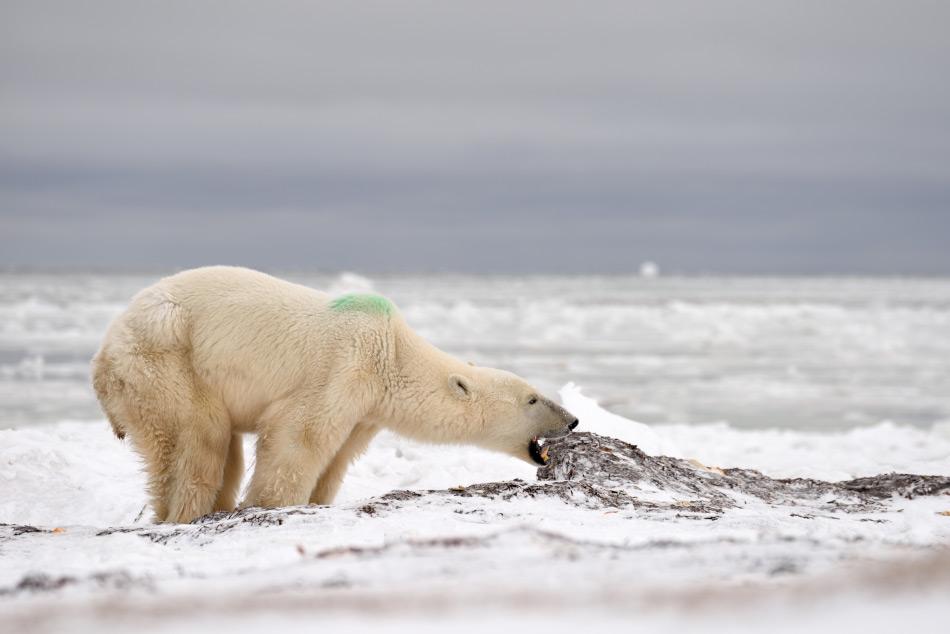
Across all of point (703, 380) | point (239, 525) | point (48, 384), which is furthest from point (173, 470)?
point (703, 380)

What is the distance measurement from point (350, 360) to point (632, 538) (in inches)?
86.4

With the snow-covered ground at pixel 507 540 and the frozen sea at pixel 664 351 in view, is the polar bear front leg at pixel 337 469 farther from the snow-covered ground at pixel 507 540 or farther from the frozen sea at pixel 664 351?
the frozen sea at pixel 664 351

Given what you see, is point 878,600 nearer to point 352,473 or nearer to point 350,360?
point 350,360

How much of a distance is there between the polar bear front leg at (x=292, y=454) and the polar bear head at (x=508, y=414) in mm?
834

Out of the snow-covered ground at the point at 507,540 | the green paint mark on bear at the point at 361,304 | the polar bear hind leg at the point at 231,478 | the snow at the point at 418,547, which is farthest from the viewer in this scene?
the polar bear hind leg at the point at 231,478

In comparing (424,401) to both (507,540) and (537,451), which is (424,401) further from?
(507,540)

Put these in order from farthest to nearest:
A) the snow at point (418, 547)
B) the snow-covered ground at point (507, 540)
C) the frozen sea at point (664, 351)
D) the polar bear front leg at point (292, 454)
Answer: the frozen sea at point (664, 351), the polar bear front leg at point (292, 454), the snow at point (418, 547), the snow-covered ground at point (507, 540)

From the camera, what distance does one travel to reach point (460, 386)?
592 cm

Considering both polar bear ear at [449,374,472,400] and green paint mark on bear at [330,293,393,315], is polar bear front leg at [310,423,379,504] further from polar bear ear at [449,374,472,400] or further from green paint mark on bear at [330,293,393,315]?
green paint mark on bear at [330,293,393,315]

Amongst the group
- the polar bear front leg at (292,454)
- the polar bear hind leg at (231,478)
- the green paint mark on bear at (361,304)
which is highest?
the green paint mark on bear at (361,304)

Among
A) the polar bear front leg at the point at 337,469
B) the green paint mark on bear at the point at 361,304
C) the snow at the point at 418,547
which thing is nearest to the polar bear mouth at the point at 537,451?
the snow at the point at 418,547

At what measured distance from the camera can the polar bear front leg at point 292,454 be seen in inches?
210

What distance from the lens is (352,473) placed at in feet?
24.5

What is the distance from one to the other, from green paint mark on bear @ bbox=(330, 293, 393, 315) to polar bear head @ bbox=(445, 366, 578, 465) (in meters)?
0.58
